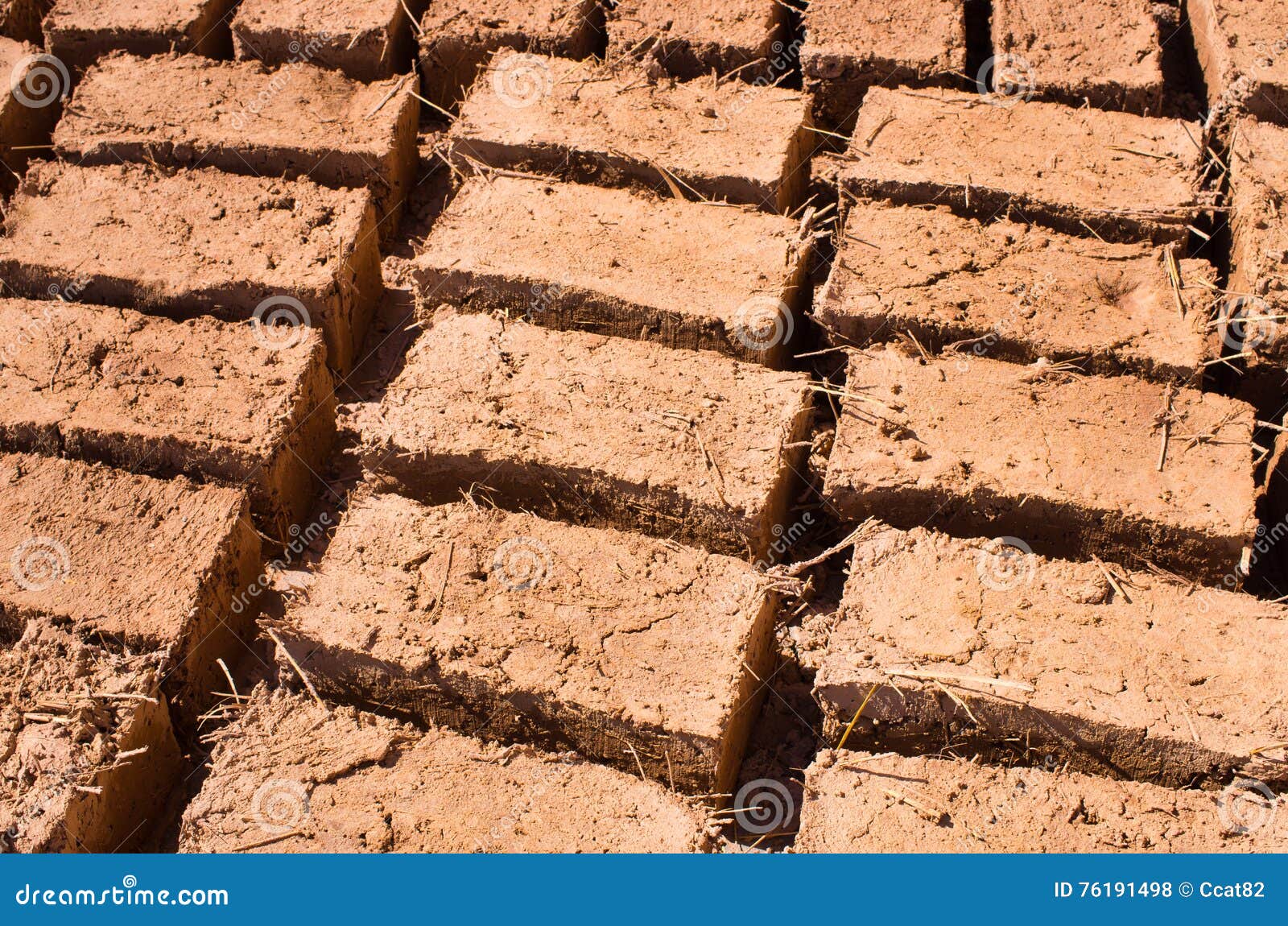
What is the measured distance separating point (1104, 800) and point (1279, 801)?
0.38m

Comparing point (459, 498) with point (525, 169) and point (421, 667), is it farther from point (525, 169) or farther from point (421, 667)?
point (525, 169)

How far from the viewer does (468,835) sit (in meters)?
3.08

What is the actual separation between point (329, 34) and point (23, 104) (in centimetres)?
113

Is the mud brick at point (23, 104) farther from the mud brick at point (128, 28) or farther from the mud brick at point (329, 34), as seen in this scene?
the mud brick at point (329, 34)

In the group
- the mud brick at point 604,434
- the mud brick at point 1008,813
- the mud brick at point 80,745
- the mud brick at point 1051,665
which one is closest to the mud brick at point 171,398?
the mud brick at point 604,434

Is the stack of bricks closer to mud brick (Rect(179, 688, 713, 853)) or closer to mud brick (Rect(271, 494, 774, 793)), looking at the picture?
mud brick (Rect(271, 494, 774, 793))

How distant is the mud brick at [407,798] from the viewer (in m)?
3.07

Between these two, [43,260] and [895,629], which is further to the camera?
[43,260]

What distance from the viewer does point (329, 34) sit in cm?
477

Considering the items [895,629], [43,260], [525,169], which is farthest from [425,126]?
[895,629]
